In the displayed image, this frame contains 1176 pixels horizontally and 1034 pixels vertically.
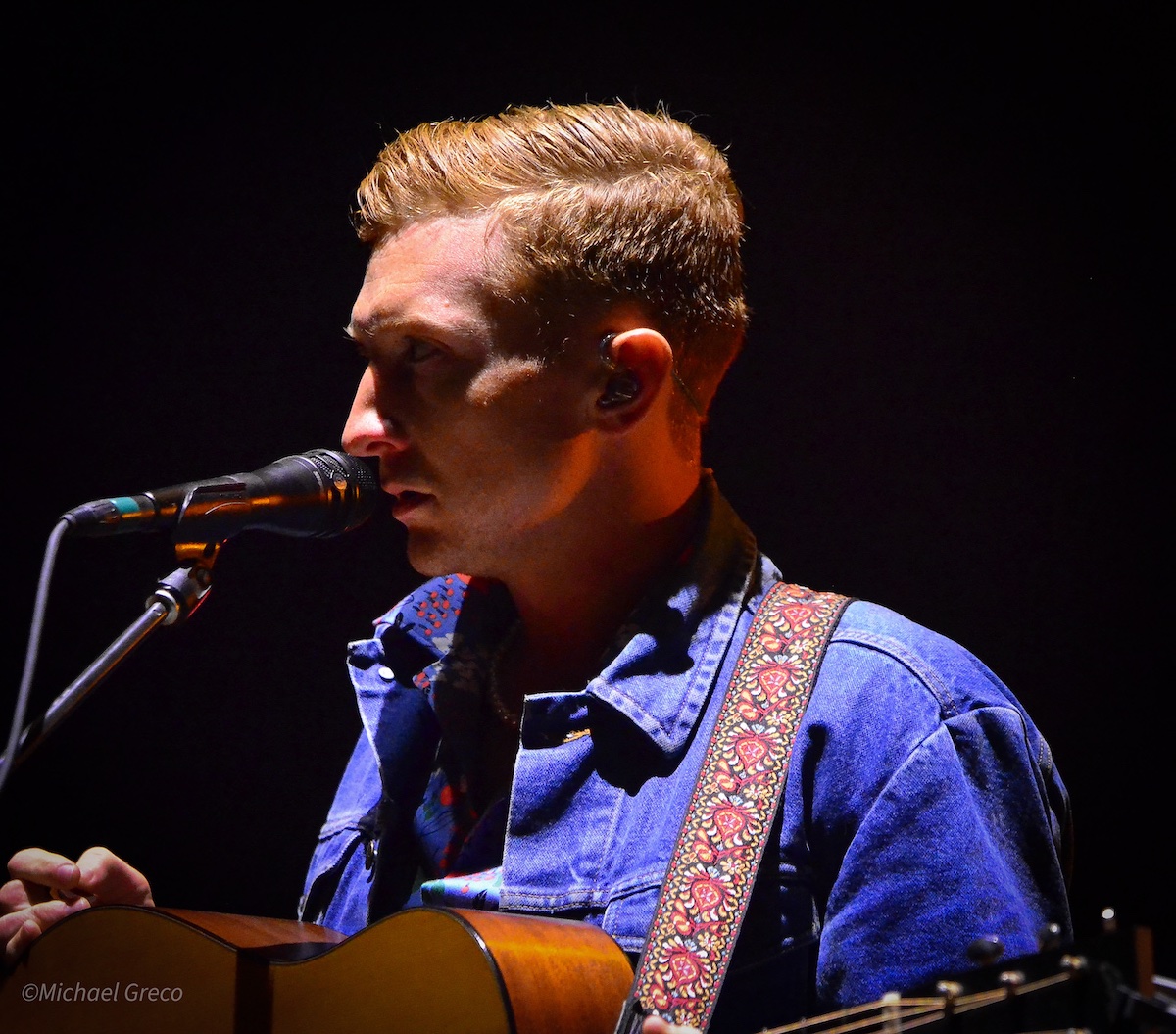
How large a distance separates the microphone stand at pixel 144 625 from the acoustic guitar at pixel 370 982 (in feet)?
1.26

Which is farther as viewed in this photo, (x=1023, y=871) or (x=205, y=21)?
(x=205, y=21)

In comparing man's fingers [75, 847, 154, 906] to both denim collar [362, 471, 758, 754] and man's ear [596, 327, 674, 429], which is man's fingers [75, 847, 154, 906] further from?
man's ear [596, 327, 674, 429]

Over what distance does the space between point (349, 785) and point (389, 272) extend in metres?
0.98

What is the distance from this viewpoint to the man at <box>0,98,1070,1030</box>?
5.20 feet

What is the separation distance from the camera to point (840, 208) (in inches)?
96.1

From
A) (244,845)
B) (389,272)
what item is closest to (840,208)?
(389,272)

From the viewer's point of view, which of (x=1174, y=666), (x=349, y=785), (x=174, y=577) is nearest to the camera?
(x=174, y=577)

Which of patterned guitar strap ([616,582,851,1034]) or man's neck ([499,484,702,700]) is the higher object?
man's neck ([499,484,702,700])

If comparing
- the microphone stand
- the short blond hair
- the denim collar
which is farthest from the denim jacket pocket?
the short blond hair

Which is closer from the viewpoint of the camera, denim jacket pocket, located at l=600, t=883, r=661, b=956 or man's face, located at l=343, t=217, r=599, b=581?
denim jacket pocket, located at l=600, t=883, r=661, b=956

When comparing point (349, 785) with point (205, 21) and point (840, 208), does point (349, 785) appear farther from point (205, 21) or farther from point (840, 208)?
point (205, 21)

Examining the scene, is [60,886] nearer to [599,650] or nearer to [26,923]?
[26,923]

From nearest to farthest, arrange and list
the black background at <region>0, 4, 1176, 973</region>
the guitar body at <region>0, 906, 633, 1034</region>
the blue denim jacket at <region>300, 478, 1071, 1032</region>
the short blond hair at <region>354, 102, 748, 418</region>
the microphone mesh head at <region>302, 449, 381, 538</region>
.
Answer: the guitar body at <region>0, 906, 633, 1034</region> < the blue denim jacket at <region>300, 478, 1071, 1032</region> < the microphone mesh head at <region>302, 449, 381, 538</region> < the short blond hair at <region>354, 102, 748, 418</region> < the black background at <region>0, 4, 1176, 973</region>

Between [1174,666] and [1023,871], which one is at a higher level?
[1174,666]
